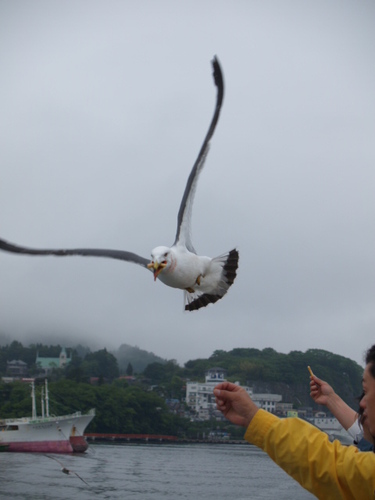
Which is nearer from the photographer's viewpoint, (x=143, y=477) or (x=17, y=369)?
(x=143, y=477)

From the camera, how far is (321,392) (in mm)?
4355

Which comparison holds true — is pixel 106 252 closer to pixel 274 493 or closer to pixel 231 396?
pixel 231 396

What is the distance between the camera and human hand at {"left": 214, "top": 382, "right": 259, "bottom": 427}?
2.71 m

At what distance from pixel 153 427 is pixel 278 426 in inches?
2958

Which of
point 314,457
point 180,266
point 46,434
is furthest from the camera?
point 46,434

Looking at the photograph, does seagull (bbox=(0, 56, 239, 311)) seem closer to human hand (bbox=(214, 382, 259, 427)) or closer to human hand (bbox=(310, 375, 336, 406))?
human hand (bbox=(310, 375, 336, 406))

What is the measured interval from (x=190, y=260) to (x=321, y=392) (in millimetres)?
1979

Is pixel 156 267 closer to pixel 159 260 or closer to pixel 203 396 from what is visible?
pixel 159 260

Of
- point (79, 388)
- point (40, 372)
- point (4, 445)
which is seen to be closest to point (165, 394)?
point (79, 388)

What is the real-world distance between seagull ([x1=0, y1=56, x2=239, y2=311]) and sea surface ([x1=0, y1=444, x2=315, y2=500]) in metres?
29.6

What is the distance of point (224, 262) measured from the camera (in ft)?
22.0

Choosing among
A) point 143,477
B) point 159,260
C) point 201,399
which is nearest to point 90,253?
point 159,260

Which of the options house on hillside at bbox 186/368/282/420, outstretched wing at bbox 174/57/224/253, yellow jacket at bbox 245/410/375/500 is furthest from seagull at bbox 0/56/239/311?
house on hillside at bbox 186/368/282/420

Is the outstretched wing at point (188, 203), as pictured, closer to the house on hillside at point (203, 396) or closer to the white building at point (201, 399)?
the house on hillside at point (203, 396)
